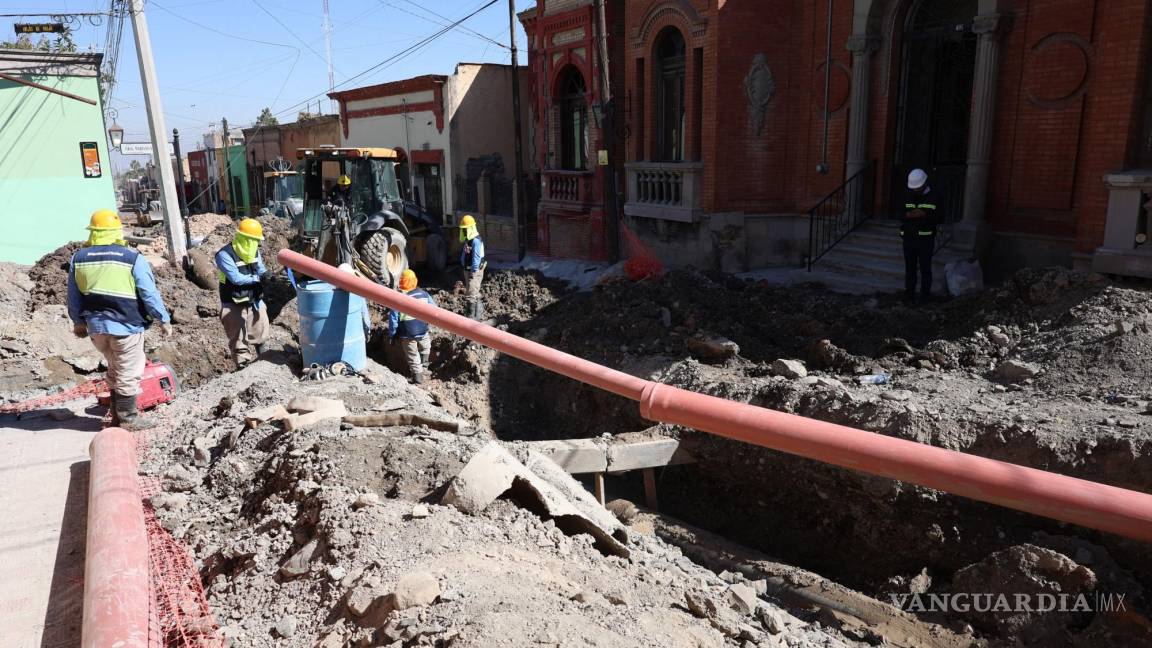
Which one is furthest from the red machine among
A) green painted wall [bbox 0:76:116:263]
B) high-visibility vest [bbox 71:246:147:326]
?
green painted wall [bbox 0:76:116:263]

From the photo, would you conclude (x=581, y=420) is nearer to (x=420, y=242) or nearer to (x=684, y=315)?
(x=684, y=315)

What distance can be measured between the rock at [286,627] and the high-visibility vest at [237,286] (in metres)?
5.70

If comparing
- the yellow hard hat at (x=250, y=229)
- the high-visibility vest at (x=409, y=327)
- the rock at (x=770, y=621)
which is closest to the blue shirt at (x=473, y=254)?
the high-visibility vest at (x=409, y=327)

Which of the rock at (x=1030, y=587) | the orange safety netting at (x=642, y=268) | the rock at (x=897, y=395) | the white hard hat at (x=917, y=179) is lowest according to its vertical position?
the rock at (x=1030, y=587)

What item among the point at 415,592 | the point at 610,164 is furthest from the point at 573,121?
the point at 415,592

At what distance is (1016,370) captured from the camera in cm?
683

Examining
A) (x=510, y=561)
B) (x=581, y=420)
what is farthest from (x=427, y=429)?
(x=581, y=420)

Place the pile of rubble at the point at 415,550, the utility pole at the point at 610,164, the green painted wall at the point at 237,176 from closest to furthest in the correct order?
the pile of rubble at the point at 415,550
the utility pole at the point at 610,164
the green painted wall at the point at 237,176

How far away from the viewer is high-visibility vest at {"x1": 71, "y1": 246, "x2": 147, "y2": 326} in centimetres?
616

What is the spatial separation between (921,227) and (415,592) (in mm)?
8533

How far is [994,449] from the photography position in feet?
18.0

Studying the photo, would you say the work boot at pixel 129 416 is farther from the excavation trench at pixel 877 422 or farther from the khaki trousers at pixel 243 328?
the excavation trench at pixel 877 422

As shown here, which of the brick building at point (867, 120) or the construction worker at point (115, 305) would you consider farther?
the brick building at point (867, 120)

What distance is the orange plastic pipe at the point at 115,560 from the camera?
115 inches
